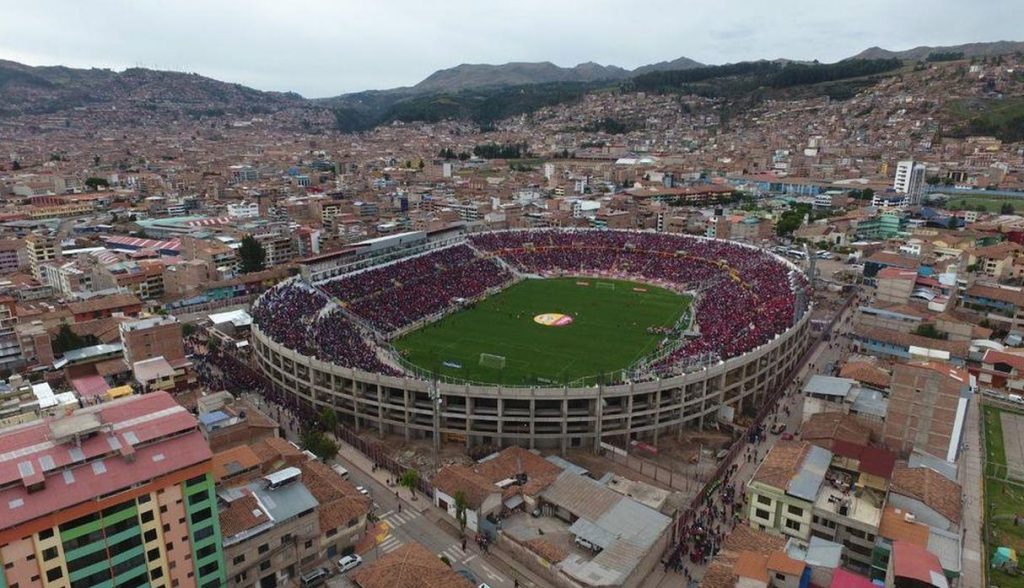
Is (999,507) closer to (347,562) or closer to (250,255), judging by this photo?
(347,562)

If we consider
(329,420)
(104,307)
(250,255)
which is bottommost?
(329,420)

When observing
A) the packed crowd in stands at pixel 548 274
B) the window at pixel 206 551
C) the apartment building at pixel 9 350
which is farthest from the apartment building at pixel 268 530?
the apartment building at pixel 9 350

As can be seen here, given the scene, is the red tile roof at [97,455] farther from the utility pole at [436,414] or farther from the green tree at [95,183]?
the green tree at [95,183]

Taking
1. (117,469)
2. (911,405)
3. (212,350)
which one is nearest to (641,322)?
(911,405)

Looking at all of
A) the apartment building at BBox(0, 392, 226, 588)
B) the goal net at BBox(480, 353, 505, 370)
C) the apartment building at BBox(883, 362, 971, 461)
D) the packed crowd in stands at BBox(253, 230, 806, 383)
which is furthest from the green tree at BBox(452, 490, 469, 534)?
the apartment building at BBox(883, 362, 971, 461)

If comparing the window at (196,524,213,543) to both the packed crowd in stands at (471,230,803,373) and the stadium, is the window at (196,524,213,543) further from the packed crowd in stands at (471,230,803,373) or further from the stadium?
the packed crowd in stands at (471,230,803,373)

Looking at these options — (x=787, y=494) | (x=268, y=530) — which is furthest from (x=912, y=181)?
(x=268, y=530)
